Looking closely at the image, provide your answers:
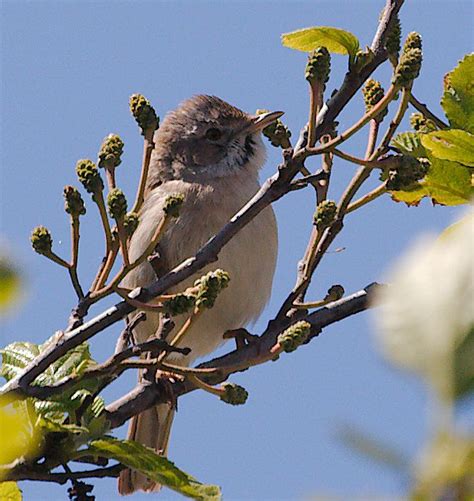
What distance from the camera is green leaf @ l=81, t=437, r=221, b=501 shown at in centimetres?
221

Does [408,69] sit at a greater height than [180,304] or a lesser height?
greater

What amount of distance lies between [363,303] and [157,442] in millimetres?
2916

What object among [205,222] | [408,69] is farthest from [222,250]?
[408,69]

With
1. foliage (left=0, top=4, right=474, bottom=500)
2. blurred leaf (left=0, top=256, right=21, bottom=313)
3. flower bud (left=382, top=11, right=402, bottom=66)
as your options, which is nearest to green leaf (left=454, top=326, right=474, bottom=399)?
blurred leaf (left=0, top=256, right=21, bottom=313)

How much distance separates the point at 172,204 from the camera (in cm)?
212

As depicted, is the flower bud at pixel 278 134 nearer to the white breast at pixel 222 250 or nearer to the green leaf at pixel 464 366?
the green leaf at pixel 464 366

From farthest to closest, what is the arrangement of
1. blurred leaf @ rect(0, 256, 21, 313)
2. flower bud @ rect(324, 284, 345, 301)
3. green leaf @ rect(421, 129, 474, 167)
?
flower bud @ rect(324, 284, 345, 301) < green leaf @ rect(421, 129, 474, 167) < blurred leaf @ rect(0, 256, 21, 313)

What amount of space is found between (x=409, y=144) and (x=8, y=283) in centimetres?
187

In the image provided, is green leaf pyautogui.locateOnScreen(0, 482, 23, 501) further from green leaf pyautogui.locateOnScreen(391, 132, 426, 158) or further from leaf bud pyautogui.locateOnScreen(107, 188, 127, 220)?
green leaf pyautogui.locateOnScreen(391, 132, 426, 158)

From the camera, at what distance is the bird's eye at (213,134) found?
6.31 meters

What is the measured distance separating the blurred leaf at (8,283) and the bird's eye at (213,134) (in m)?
5.41

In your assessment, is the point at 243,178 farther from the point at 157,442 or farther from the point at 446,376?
the point at 446,376

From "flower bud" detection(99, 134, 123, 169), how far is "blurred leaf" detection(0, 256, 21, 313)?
52.1 inches

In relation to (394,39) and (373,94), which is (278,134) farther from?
(394,39)
